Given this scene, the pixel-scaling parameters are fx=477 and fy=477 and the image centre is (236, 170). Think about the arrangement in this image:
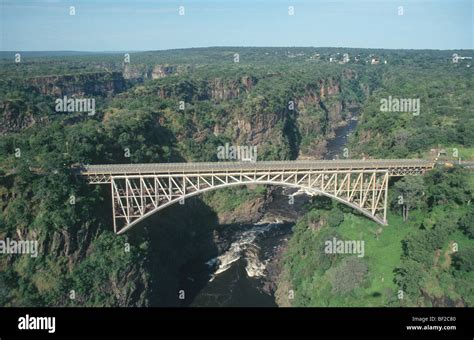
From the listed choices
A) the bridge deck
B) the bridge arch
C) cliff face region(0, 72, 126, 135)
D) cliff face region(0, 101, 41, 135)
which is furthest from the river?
cliff face region(0, 72, 126, 135)

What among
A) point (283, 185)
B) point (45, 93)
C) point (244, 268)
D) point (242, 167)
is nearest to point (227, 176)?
point (242, 167)

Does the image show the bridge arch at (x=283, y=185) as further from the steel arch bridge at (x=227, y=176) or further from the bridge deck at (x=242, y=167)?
the bridge deck at (x=242, y=167)

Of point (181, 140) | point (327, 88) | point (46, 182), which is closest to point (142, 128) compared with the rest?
point (181, 140)

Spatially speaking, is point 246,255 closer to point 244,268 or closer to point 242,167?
point 244,268

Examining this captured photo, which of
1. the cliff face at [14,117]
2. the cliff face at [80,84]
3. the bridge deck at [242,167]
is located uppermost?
the cliff face at [80,84]

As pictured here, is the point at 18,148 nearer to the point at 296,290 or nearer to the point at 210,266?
the point at 210,266

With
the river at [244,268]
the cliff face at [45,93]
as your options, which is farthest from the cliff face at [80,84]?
the river at [244,268]

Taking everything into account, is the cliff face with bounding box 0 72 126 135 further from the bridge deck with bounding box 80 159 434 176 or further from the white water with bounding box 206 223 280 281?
the white water with bounding box 206 223 280 281

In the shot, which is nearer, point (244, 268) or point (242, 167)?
point (242, 167)
